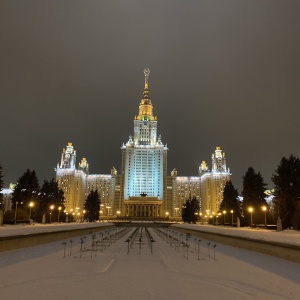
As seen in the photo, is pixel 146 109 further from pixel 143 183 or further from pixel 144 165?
pixel 143 183

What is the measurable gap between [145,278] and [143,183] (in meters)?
147

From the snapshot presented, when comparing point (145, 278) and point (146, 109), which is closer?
point (145, 278)

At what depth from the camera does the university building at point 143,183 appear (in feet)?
488

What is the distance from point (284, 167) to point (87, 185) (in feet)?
428

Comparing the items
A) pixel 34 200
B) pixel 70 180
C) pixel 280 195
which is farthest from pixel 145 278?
pixel 70 180

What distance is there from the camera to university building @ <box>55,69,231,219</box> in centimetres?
14875

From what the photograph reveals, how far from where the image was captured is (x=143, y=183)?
520 feet

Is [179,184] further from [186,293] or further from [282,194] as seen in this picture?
[186,293]

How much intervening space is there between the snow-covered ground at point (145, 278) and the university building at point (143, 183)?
132 metres

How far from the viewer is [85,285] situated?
10789 mm

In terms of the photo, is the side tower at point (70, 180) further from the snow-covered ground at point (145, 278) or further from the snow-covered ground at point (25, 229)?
the snow-covered ground at point (145, 278)

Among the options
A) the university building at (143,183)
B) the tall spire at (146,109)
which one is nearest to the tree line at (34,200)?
the university building at (143,183)

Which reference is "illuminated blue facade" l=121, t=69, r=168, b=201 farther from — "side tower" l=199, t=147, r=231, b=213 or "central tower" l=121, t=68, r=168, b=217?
"side tower" l=199, t=147, r=231, b=213

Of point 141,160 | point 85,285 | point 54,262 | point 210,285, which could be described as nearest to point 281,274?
point 210,285
